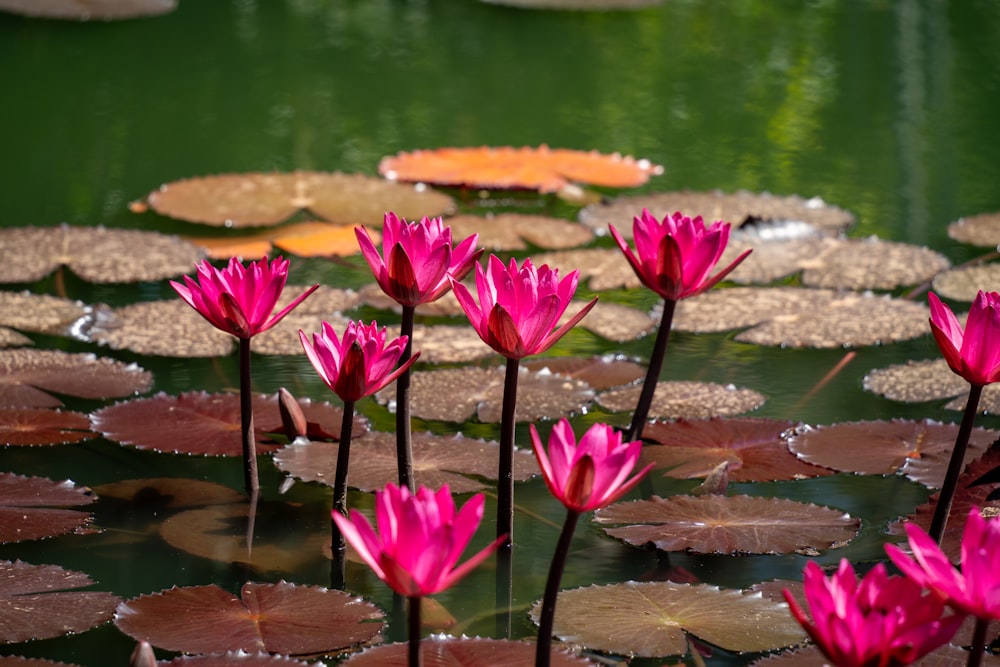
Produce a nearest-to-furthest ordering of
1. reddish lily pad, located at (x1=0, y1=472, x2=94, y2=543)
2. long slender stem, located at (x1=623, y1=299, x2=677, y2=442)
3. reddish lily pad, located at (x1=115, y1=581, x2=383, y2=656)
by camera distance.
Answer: reddish lily pad, located at (x1=115, y1=581, x2=383, y2=656)
reddish lily pad, located at (x1=0, y1=472, x2=94, y2=543)
long slender stem, located at (x1=623, y1=299, x2=677, y2=442)

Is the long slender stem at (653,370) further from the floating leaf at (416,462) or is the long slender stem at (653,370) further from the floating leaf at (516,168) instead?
the floating leaf at (516,168)

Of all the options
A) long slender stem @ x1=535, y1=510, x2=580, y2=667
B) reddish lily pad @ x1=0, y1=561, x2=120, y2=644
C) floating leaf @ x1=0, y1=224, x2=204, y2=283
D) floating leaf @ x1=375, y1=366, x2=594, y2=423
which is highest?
long slender stem @ x1=535, y1=510, x2=580, y2=667

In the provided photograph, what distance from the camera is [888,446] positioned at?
1.69 meters

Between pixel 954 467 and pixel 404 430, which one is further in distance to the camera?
pixel 404 430

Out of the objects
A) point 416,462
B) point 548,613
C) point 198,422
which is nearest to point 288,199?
point 198,422

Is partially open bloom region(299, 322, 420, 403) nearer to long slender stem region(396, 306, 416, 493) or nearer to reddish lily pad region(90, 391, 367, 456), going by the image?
long slender stem region(396, 306, 416, 493)

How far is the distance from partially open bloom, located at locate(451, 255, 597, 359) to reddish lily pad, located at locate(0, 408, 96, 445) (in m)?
0.71

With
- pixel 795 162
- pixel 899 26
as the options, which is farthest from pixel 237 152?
pixel 899 26

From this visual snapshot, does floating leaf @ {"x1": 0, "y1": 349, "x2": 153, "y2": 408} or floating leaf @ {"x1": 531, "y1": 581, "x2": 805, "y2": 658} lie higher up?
floating leaf @ {"x1": 531, "y1": 581, "x2": 805, "y2": 658}

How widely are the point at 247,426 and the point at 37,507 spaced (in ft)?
0.85

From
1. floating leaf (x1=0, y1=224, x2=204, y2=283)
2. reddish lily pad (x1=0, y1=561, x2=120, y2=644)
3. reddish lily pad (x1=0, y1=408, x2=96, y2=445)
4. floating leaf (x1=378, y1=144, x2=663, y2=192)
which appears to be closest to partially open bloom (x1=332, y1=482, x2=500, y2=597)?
reddish lily pad (x1=0, y1=561, x2=120, y2=644)

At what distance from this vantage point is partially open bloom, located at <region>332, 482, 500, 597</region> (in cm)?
85

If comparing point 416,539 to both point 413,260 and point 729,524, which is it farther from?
point 729,524

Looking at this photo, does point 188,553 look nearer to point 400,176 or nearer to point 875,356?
point 875,356
